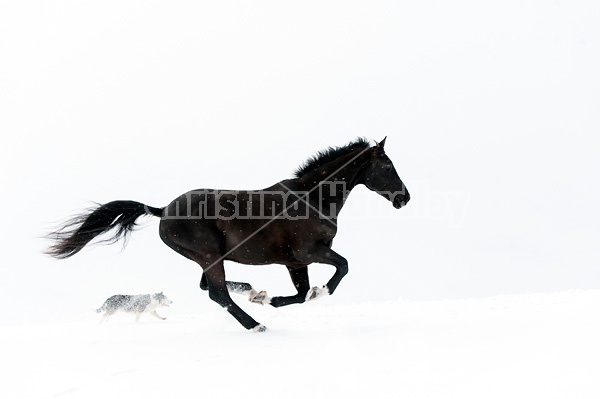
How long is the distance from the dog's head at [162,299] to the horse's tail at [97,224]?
2.35m

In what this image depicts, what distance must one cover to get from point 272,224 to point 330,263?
843 millimetres

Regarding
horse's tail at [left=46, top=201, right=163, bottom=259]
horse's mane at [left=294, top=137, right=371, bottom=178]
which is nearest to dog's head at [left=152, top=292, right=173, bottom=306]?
horse's tail at [left=46, top=201, right=163, bottom=259]

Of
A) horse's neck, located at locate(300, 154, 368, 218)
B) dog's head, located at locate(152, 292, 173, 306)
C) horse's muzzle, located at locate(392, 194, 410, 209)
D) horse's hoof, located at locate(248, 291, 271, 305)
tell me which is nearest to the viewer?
horse's hoof, located at locate(248, 291, 271, 305)

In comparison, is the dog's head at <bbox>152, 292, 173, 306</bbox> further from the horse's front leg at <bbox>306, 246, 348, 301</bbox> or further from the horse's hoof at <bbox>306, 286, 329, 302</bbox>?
the horse's hoof at <bbox>306, 286, 329, 302</bbox>

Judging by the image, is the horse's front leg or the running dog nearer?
the horse's front leg

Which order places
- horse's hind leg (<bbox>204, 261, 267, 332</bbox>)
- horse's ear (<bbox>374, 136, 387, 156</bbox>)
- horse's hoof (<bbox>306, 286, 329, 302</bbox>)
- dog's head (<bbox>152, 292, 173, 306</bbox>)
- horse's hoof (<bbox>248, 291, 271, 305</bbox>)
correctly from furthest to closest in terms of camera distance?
1. dog's head (<bbox>152, 292, 173, 306</bbox>)
2. horse's ear (<bbox>374, 136, 387, 156</bbox>)
3. horse's hoof (<bbox>248, 291, 271, 305</bbox>)
4. horse's hind leg (<bbox>204, 261, 267, 332</bbox>)
5. horse's hoof (<bbox>306, 286, 329, 302</bbox>)

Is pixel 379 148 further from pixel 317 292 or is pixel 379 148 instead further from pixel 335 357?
pixel 335 357

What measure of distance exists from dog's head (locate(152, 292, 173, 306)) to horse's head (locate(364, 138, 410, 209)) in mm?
4317

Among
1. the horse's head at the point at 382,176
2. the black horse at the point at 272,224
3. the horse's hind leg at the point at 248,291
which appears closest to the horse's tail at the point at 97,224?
the black horse at the point at 272,224

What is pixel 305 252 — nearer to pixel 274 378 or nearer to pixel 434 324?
pixel 434 324

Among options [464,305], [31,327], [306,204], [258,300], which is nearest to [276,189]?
[306,204]

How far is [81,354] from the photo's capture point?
18.5 feet

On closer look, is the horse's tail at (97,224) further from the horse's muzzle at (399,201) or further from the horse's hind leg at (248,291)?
the horse's muzzle at (399,201)

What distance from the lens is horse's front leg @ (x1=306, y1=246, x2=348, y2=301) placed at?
6.60 meters
